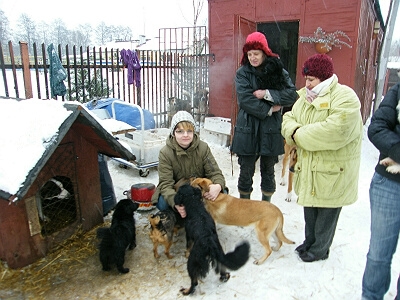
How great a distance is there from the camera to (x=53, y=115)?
2.87 m

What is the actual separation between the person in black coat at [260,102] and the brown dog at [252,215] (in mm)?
657

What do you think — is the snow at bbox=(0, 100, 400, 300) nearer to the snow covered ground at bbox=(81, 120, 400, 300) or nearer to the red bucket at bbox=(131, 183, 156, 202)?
the snow covered ground at bbox=(81, 120, 400, 300)

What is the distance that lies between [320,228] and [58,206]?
3040 mm

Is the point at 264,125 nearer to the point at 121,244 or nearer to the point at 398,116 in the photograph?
the point at 398,116

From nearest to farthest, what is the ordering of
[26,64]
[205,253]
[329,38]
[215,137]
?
[205,253], [26,64], [329,38], [215,137]

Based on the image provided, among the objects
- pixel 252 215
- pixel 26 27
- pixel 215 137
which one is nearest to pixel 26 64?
pixel 215 137

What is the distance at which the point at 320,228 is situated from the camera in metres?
2.99

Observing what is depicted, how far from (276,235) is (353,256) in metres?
0.84

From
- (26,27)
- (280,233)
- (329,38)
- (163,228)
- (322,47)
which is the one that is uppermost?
(26,27)

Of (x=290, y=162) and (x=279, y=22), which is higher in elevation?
(x=279, y=22)

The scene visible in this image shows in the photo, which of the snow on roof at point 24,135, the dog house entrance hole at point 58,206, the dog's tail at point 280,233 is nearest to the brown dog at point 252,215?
the dog's tail at point 280,233

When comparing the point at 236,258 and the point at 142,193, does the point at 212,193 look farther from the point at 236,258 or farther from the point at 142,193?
the point at 142,193

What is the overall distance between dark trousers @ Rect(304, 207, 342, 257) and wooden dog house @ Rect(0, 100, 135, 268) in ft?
6.54

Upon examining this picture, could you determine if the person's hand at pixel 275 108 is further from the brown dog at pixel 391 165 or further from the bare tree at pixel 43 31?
A: the bare tree at pixel 43 31
